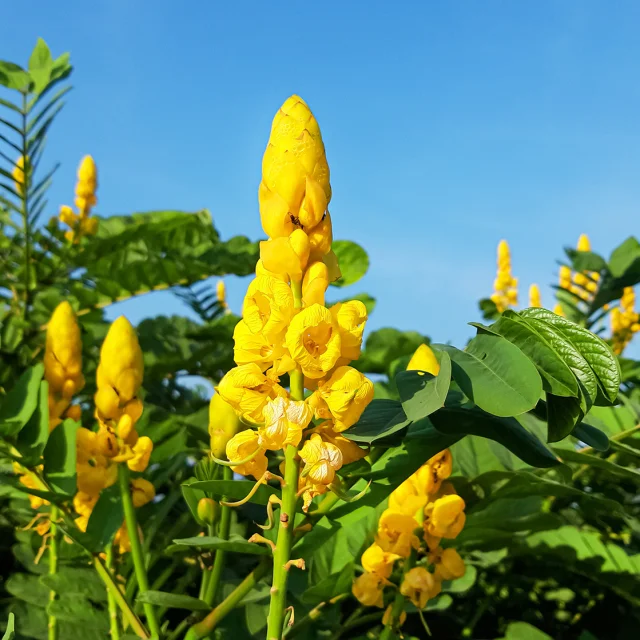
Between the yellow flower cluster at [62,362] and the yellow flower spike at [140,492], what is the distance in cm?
20

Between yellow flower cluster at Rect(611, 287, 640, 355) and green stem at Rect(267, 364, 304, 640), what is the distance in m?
2.55

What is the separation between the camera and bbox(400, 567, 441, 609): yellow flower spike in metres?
1.08

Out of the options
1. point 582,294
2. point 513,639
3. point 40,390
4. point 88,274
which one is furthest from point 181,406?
point 582,294

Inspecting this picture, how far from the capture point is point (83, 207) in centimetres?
283

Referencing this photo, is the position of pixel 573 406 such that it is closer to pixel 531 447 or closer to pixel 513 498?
pixel 531 447

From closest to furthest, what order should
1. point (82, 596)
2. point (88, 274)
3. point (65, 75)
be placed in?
point (82, 596) → point (65, 75) → point (88, 274)

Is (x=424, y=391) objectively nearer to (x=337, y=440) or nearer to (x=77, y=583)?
(x=337, y=440)

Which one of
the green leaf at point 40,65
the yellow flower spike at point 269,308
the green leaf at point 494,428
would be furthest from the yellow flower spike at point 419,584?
the green leaf at point 40,65

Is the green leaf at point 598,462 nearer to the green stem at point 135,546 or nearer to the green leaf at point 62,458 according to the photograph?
the green stem at point 135,546

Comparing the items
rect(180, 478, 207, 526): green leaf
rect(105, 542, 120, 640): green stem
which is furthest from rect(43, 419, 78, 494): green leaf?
rect(180, 478, 207, 526): green leaf

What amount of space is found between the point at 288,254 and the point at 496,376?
0.27 metres

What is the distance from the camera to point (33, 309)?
2.32m

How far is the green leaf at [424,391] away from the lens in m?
0.83

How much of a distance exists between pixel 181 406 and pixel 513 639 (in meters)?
1.19
